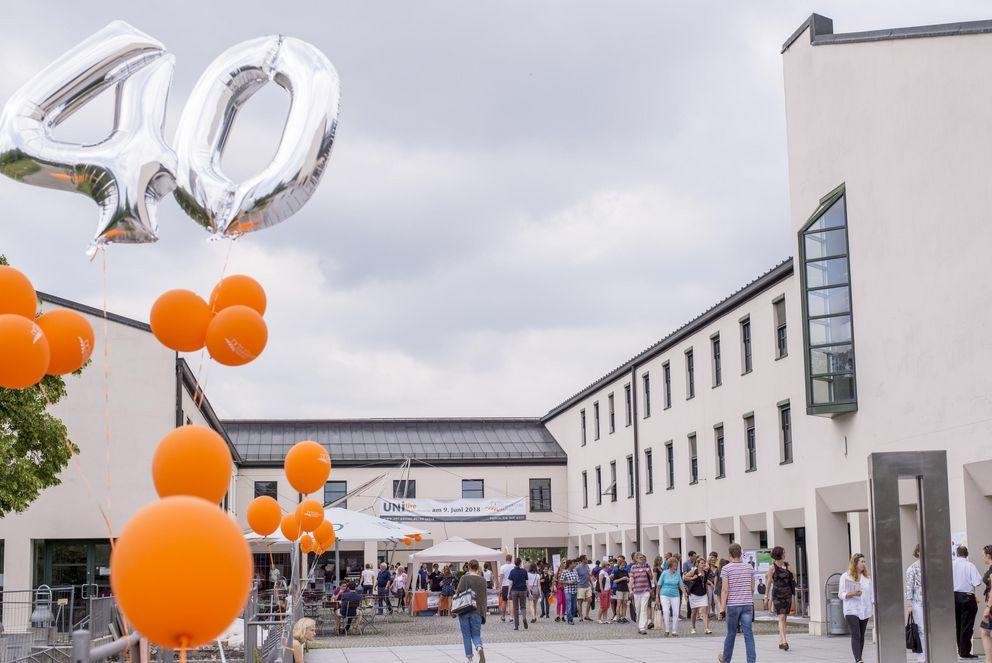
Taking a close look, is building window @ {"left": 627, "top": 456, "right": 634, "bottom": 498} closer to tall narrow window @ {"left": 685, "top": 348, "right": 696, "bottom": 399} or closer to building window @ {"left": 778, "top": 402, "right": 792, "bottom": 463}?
tall narrow window @ {"left": 685, "top": 348, "right": 696, "bottom": 399}

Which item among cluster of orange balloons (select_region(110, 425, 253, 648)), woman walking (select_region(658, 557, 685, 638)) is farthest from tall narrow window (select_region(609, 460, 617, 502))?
cluster of orange balloons (select_region(110, 425, 253, 648))

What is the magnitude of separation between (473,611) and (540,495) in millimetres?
38077

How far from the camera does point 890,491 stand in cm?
1270

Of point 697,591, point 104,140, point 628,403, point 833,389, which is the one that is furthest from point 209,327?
point 628,403

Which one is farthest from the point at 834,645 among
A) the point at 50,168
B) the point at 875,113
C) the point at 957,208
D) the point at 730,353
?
the point at 50,168

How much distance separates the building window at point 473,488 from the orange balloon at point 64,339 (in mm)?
44959

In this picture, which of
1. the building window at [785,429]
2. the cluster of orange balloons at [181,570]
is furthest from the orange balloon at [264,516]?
the building window at [785,429]

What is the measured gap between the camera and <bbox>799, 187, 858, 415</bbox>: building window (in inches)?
866

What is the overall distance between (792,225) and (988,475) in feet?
27.3

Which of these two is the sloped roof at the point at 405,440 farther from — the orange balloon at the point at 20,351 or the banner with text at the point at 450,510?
the orange balloon at the point at 20,351

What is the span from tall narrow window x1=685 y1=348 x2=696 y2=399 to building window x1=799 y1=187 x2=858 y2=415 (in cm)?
1332

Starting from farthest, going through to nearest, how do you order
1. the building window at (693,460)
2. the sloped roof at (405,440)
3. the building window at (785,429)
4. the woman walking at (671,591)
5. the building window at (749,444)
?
the sloped roof at (405,440)
the building window at (693,460)
the building window at (749,444)
the building window at (785,429)
the woman walking at (671,591)

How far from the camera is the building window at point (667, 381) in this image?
38.8 metres

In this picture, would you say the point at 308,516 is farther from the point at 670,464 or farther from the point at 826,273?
the point at 670,464
